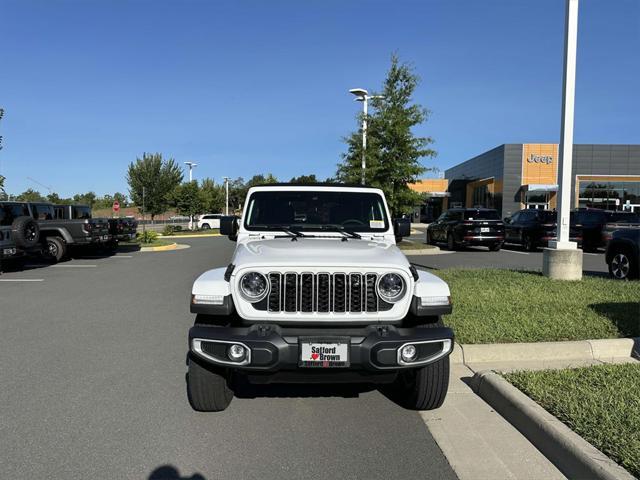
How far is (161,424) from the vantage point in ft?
12.3

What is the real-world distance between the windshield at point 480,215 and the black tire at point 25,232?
1437cm

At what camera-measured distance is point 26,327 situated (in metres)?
6.85

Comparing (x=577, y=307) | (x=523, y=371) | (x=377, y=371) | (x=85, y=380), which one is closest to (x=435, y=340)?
(x=377, y=371)

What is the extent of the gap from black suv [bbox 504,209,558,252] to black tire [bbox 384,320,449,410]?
15937mm

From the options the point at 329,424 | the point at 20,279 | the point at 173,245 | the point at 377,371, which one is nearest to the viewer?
the point at 377,371

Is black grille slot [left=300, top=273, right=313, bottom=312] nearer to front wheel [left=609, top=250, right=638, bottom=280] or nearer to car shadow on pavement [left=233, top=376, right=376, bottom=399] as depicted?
car shadow on pavement [left=233, top=376, right=376, bottom=399]

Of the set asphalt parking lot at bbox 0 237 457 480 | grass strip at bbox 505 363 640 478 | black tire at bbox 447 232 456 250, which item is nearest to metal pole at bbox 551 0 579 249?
grass strip at bbox 505 363 640 478

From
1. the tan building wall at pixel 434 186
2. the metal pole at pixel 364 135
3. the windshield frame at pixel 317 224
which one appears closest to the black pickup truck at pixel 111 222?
the metal pole at pixel 364 135

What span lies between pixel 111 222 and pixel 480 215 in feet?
44.6

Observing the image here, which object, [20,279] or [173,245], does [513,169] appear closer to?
[173,245]

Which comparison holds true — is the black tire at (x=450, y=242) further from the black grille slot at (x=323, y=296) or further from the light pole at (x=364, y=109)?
the black grille slot at (x=323, y=296)

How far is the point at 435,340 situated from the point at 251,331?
126 cm

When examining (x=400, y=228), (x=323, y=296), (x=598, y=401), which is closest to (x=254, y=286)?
(x=323, y=296)

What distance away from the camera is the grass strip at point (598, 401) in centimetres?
307
